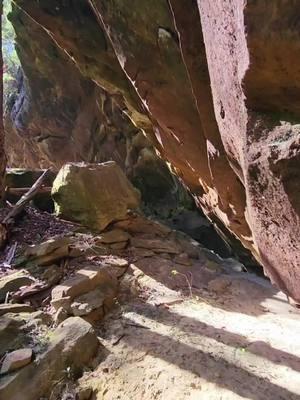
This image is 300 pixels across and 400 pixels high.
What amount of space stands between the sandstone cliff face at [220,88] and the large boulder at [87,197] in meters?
1.49

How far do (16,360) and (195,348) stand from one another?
1992 millimetres

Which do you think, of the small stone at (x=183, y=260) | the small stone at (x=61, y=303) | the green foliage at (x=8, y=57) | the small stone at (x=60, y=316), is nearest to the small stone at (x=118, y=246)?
the small stone at (x=183, y=260)

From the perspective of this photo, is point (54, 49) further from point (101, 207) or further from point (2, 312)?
point (2, 312)

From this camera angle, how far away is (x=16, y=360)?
341cm

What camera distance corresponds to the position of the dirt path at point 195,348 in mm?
3486

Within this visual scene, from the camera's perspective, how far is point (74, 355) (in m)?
3.69

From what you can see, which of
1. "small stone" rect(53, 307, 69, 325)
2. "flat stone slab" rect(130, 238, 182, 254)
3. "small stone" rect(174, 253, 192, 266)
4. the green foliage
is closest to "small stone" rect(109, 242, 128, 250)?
"flat stone slab" rect(130, 238, 182, 254)

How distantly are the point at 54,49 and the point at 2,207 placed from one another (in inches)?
268

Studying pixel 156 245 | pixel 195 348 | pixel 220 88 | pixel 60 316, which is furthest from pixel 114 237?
pixel 220 88

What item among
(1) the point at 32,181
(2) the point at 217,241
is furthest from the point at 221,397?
(2) the point at 217,241

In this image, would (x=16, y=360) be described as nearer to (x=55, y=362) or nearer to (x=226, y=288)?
(x=55, y=362)

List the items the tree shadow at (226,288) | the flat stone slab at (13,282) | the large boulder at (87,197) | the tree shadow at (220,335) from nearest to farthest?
1. the tree shadow at (220,335)
2. the flat stone slab at (13,282)
3. the tree shadow at (226,288)
4. the large boulder at (87,197)

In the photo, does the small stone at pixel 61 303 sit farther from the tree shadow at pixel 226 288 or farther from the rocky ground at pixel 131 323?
the tree shadow at pixel 226 288

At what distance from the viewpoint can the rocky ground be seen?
348 cm
